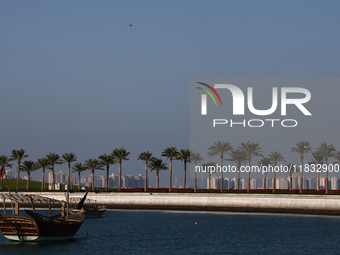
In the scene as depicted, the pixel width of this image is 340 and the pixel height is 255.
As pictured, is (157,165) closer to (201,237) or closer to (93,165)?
(93,165)

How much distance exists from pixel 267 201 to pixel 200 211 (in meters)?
15.6

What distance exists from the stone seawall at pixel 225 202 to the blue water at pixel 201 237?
6333 millimetres

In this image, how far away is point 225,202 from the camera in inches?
4053

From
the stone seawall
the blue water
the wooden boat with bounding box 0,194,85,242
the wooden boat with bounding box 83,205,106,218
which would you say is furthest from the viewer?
the stone seawall

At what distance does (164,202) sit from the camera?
10806cm

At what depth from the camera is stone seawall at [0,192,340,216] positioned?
96625mm

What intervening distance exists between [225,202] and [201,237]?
3934 cm

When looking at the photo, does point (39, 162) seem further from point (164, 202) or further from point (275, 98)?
point (275, 98)

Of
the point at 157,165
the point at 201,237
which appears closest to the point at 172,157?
the point at 157,165

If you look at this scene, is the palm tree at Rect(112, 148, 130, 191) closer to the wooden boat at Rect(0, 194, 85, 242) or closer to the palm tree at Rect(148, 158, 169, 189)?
the palm tree at Rect(148, 158, 169, 189)

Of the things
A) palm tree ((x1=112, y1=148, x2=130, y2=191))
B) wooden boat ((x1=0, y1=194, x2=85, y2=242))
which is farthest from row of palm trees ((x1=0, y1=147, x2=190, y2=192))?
wooden boat ((x1=0, y1=194, x2=85, y2=242))

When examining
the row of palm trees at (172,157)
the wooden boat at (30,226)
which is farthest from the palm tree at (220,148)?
the wooden boat at (30,226)

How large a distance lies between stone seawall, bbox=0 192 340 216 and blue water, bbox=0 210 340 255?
249 inches

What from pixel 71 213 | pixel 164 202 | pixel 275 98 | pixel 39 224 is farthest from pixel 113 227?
pixel 275 98
